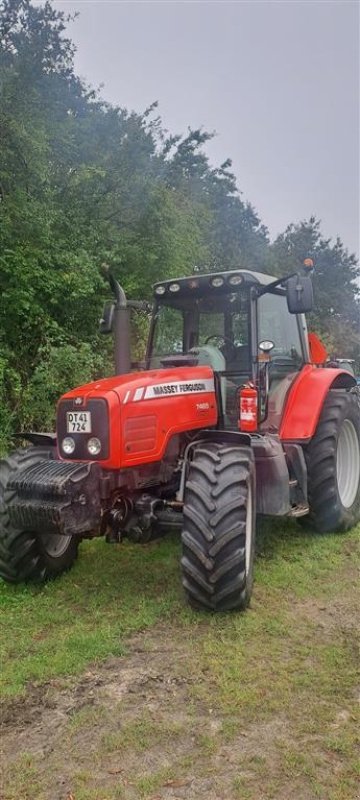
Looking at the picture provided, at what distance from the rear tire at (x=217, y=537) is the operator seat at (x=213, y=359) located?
1.07 m

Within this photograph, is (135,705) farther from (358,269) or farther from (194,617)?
(358,269)

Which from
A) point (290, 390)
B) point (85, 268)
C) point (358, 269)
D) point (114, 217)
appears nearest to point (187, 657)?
point (290, 390)

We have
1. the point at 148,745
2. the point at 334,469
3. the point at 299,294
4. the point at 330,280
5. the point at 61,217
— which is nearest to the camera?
the point at 148,745

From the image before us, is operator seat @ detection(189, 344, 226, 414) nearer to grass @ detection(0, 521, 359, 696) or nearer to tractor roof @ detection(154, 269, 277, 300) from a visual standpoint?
tractor roof @ detection(154, 269, 277, 300)

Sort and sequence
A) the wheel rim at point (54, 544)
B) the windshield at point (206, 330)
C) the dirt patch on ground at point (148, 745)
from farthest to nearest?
the windshield at point (206, 330) → the wheel rim at point (54, 544) → the dirt patch on ground at point (148, 745)

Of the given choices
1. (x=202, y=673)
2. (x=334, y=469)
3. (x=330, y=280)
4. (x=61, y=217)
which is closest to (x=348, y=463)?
(x=334, y=469)

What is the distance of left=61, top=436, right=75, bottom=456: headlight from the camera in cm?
379

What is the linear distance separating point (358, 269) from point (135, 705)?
3500cm

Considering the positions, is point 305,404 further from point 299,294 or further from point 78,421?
point 78,421

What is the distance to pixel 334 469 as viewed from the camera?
16.1 feet

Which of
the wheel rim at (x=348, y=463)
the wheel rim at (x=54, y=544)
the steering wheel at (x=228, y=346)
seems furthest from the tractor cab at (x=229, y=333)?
the wheel rim at (x=54, y=544)

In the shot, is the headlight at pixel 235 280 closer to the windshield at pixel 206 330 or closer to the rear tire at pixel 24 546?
the windshield at pixel 206 330

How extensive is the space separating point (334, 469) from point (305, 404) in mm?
602

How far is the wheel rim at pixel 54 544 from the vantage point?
4054mm
